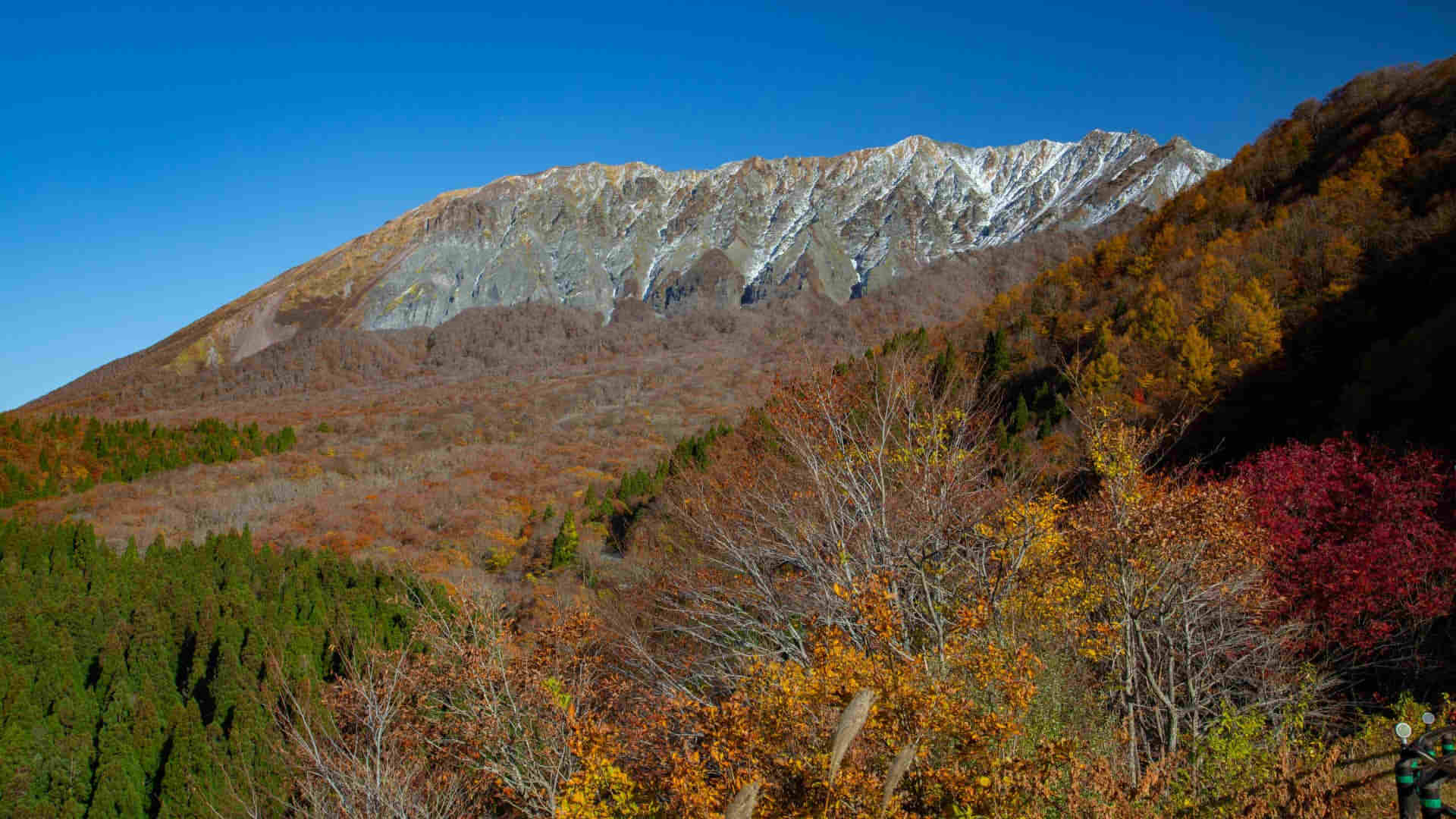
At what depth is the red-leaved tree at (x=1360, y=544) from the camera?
12.9 meters

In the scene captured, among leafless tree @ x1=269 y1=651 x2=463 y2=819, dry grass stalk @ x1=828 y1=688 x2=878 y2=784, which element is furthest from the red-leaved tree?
leafless tree @ x1=269 y1=651 x2=463 y2=819

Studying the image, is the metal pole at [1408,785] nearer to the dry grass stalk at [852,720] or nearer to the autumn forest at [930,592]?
the autumn forest at [930,592]

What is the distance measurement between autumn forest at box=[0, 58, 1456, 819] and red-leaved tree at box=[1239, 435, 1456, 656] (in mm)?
81

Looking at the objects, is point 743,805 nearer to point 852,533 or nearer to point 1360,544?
→ point 852,533

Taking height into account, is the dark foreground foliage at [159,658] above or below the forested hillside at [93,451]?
below

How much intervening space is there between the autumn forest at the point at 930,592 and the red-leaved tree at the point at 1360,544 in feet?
0.27

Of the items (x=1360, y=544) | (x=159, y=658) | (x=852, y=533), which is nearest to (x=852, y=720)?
(x=852, y=533)

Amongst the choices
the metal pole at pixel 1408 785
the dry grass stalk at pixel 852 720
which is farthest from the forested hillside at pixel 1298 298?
the dry grass stalk at pixel 852 720

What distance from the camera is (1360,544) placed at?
13.5 meters

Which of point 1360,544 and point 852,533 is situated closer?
point 852,533

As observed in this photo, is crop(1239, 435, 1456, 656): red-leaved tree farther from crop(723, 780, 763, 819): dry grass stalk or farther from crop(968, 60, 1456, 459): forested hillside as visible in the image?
crop(723, 780, 763, 819): dry grass stalk

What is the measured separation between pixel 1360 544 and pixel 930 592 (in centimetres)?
813

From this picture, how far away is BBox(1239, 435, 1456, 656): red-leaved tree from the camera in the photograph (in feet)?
42.3

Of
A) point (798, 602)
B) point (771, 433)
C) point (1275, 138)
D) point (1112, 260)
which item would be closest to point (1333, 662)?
point (798, 602)
